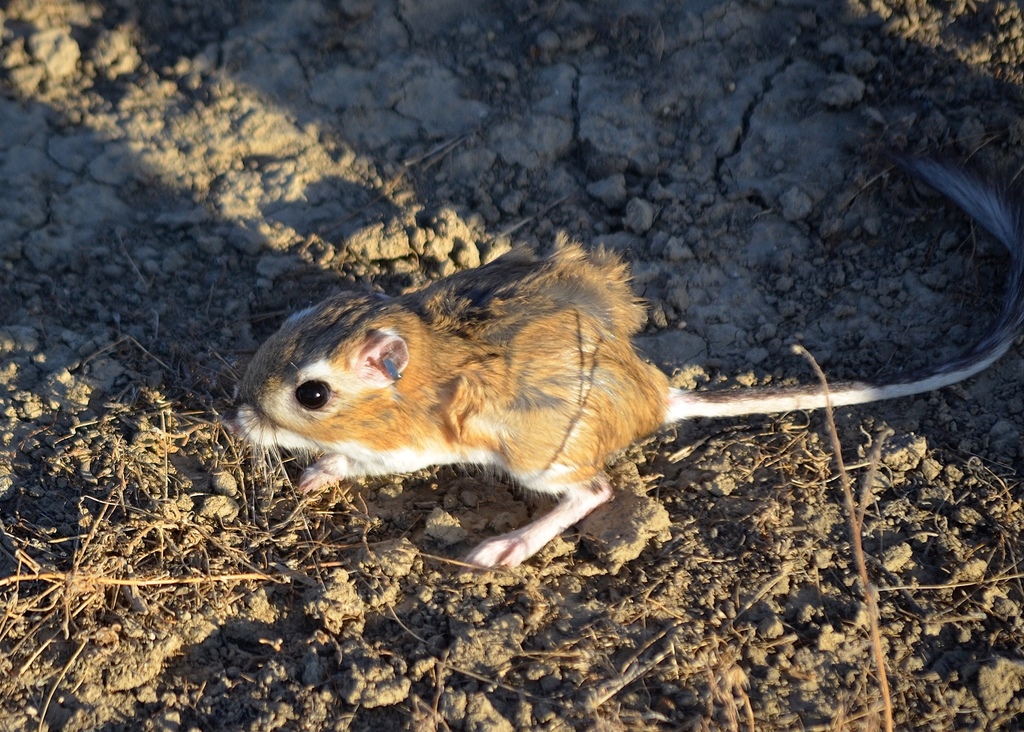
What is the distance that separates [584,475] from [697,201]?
6.21 ft

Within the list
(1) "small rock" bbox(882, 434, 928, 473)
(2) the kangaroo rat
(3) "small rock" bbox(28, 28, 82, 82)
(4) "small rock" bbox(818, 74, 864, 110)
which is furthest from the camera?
(3) "small rock" bbox(28, 28, 82, 82)

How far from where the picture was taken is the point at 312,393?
3525 millimetres

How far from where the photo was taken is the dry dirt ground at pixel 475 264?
3.13 m

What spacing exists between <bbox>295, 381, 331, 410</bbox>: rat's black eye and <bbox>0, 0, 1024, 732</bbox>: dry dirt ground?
0.50 meters

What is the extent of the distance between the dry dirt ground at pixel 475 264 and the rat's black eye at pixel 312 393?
1.63 ft

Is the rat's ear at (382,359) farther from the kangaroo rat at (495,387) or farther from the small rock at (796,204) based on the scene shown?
the small rock at (796,204)

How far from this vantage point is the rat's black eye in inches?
139

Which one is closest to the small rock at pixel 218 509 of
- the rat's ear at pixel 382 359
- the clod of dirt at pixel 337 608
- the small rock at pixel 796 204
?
the clod of dirt at pixel 337 608

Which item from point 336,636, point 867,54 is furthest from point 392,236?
point 867,54

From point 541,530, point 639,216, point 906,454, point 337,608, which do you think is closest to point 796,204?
point 639,216

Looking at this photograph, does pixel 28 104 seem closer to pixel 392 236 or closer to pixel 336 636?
pixel 392 236

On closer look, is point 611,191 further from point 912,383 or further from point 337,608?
point 337,608

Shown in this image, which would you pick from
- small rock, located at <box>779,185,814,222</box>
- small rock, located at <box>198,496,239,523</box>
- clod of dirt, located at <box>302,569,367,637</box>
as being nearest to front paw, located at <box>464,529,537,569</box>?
clod of dirt, located at <box>302,569,367,637</box>

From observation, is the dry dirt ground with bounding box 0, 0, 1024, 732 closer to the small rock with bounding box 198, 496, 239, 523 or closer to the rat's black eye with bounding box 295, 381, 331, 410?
the small rock with bounding box 198, 496, 239, 523
